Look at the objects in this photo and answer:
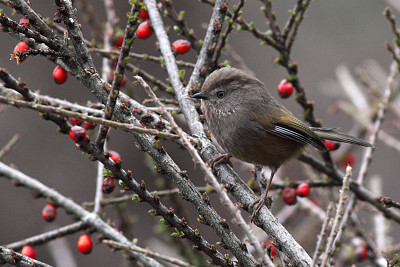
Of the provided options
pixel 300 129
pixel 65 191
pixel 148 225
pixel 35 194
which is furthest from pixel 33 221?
pixel 300 129

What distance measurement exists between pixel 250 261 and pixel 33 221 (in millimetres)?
6530

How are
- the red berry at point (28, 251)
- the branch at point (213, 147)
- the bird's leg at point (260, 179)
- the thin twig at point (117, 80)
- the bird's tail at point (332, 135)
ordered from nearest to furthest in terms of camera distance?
the thin twig at point (117, 80) → the branch at point (213, 147) → the red berry at point (28, 251) → the bird's leg at point (260, 179) → the bird's tail at point (332, 135)

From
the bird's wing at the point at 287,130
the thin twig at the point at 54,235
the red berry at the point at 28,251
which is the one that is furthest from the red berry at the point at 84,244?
the bird's wing at the point at 287,130

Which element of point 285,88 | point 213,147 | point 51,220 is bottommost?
point 51,220

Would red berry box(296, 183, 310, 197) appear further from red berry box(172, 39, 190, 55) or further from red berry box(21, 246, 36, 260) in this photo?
red berry box(21, 246, 36, 260)

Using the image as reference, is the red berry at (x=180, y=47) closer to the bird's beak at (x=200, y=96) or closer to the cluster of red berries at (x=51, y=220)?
the bird's beak at (x=200, y=96)

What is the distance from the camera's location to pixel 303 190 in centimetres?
369

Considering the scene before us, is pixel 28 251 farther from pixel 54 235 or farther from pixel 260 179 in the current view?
pixel 260 179

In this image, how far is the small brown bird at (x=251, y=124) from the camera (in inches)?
147

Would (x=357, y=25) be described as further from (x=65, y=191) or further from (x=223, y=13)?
(x=223, y=13)

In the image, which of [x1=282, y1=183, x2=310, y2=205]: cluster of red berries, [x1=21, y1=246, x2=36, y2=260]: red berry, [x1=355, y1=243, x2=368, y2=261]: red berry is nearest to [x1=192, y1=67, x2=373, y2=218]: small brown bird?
[x1=282, y1=183, x2=310, y2=205]: cluster of red berries

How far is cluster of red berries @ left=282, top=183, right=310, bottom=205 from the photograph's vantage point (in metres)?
3.69

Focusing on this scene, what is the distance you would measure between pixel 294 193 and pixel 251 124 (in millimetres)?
699

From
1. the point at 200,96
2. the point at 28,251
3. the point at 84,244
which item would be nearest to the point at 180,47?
the point at 200,96
